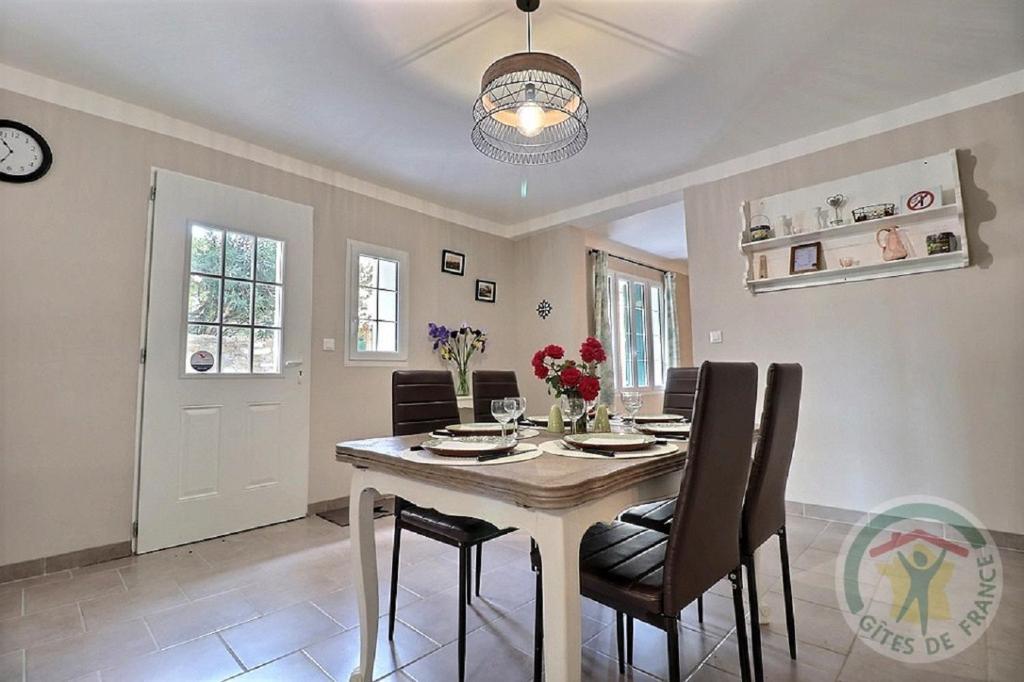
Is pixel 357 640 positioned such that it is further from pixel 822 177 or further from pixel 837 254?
pixel 822 177

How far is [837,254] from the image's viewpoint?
119 inches

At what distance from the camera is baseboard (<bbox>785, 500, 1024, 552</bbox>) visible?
2.45 m

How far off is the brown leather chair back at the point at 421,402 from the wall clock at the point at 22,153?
2.08m

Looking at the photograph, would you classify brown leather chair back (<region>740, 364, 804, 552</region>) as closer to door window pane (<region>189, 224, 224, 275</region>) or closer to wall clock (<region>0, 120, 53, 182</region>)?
door window pane (<region>189, 224, 224, 275</region>)

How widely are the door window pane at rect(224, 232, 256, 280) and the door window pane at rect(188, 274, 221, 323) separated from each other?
0.39ft

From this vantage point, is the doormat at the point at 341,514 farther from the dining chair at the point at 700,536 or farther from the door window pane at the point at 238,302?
the dining chair at the point at 700,536

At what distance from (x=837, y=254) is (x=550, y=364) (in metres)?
2.35

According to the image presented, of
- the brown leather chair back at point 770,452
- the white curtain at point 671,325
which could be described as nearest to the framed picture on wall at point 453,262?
the white curtain at point 671,325

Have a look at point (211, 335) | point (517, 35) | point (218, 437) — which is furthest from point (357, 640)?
point (517, 35)

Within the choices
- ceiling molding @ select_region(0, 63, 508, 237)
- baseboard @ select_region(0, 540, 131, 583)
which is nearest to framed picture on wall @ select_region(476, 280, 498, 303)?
ceiling molding @ select_region(0, 63, 508, 237)

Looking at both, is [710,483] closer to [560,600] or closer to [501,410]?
[560,600]

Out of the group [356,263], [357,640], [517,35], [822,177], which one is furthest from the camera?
[356,263]

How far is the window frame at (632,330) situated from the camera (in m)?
5.46

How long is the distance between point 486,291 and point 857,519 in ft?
10.8
